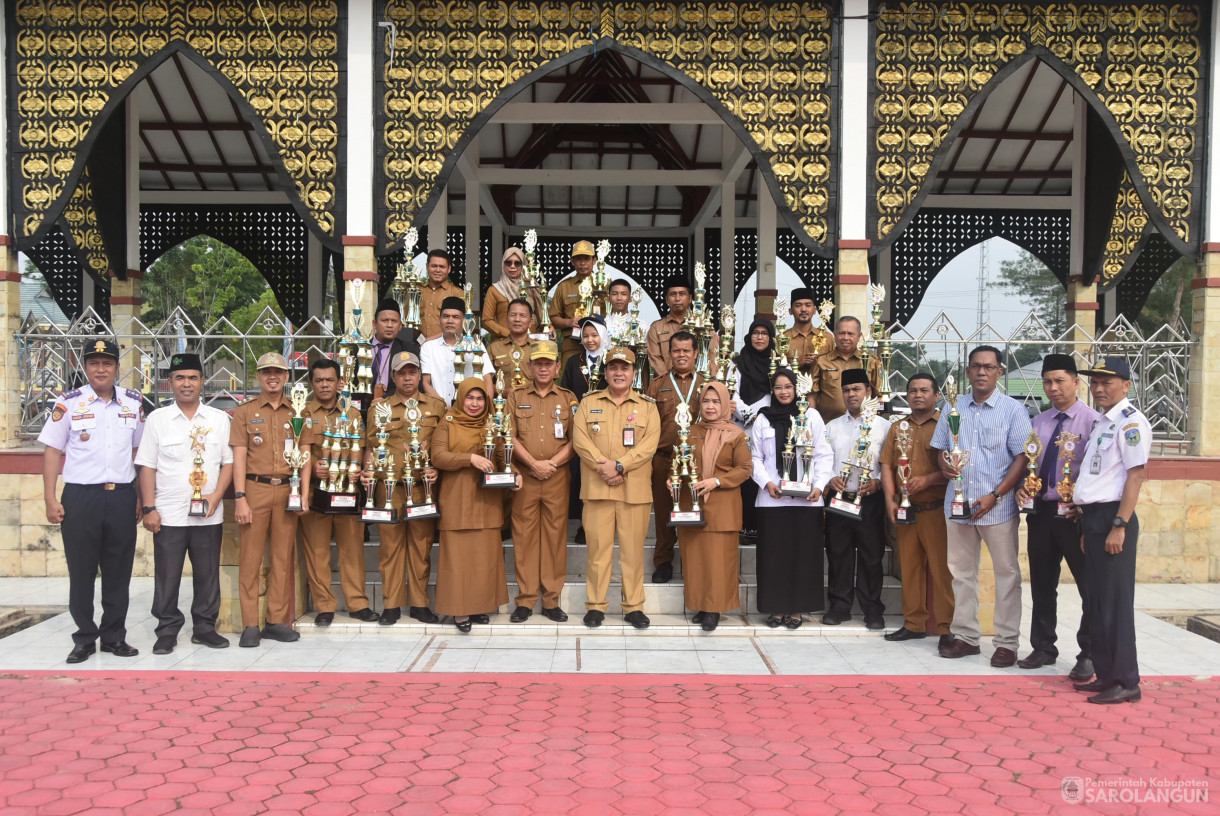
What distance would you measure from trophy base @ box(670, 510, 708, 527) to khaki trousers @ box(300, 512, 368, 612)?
1.89 m

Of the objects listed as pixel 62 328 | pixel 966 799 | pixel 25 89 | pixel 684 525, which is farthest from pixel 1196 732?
pixel 25 89

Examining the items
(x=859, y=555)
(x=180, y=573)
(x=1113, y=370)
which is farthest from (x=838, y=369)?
(x=180, y=573)

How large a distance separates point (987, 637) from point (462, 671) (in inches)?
123

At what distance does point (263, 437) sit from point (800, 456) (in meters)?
3.12

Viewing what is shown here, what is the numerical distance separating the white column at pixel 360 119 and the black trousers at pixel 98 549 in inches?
117

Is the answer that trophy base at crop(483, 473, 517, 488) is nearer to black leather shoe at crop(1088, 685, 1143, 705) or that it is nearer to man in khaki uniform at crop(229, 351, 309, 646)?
man in khaki uniform at crop(229, 351, 309, 646)

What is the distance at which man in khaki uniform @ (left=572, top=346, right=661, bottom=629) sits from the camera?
573 centimetres

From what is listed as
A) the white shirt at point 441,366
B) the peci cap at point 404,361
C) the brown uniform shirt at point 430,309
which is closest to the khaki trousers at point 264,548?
the peci cap at point 404,361

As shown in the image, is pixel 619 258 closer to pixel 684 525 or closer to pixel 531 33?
pixel 531 33

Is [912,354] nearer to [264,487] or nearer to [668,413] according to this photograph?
[668,413]

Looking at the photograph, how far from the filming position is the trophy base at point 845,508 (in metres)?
5.74

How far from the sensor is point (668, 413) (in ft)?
20.4

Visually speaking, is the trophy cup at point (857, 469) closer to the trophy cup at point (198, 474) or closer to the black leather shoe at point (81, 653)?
the trophy cup at point (198, 474)

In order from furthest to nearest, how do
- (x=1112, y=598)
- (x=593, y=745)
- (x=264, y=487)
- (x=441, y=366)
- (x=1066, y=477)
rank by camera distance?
(x=441, y=366), (x=264, y=487), (x=1066, y=477), (x=1112, y=598), (x=593, y=745)
